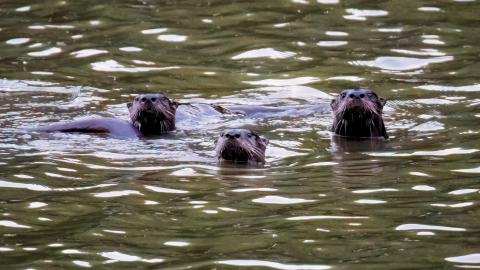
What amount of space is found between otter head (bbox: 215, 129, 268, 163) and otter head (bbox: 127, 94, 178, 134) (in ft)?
4.69

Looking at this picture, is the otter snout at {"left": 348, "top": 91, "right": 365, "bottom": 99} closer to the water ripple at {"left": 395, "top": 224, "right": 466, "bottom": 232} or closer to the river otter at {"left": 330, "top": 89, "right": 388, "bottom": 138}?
the river otter at {"left": 330, "top": 89, "right": 388, "bottom": 138}

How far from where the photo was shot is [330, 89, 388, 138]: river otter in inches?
282

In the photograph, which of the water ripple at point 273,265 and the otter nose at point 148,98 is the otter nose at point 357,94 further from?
the water ripple at point 273,265

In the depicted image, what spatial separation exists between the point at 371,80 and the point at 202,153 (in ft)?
11.8

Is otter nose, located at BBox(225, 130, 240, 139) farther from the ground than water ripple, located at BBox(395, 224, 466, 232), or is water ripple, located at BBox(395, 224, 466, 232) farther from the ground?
otter nose, located at BBox(225, 130, 240, 139)

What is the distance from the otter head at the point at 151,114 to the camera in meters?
7.48

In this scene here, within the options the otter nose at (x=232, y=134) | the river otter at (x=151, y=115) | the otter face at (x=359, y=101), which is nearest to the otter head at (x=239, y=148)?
the otter nose at (x=232, y=134)

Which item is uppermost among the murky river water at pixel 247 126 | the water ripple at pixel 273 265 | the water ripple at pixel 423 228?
the murky river water at pixel 247 126

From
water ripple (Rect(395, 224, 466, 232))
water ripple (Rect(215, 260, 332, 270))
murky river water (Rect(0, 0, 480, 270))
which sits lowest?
water ripple (Rect(215, 260, 332, 270))

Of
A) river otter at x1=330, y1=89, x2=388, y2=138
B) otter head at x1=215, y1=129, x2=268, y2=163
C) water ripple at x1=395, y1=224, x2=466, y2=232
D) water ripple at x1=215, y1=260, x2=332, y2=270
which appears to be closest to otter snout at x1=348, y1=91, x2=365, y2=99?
river otter at x1=330, y1=89, x2=388, y2=138

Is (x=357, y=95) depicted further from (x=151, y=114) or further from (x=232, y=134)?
(x=151, y=114)

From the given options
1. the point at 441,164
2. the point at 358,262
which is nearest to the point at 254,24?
the point at 441,164

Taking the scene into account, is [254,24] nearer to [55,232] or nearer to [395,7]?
[395,7]

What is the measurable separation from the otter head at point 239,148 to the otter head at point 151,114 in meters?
1.43
